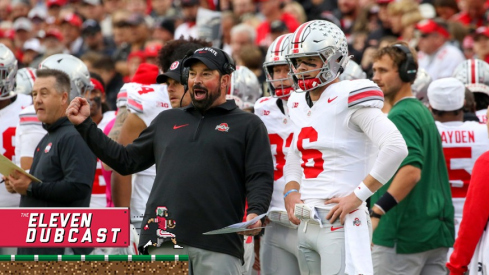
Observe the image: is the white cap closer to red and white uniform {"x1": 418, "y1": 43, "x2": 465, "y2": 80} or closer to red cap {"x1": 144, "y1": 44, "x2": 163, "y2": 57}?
red and white uniform {"x1": 418, "y1": 43, "x2": 465, "y2": 80}

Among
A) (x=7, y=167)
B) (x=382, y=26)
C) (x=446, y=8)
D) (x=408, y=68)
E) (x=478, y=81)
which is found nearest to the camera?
(x=7, y=167)

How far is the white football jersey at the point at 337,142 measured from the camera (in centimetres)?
499

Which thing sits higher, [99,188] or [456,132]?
[456,132]

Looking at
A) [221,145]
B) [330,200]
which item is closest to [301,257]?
[330,200]

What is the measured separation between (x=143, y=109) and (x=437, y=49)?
527 cm

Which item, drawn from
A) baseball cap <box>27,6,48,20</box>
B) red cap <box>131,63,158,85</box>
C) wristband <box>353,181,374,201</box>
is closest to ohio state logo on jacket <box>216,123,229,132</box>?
wristband <box>353,181,374,201</box>

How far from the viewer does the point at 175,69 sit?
5.95 meters

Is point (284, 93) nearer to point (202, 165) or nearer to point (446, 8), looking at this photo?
point (202, 165)

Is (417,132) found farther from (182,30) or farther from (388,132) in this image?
(182,30)

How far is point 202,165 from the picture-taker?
16.8 feet

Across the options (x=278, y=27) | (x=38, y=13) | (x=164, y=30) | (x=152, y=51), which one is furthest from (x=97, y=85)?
(x=38, y=13)

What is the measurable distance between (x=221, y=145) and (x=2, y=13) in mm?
12687

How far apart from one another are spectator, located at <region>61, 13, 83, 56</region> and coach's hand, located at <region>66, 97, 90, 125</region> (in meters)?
9.01

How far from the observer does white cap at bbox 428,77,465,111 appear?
7.05 meters
